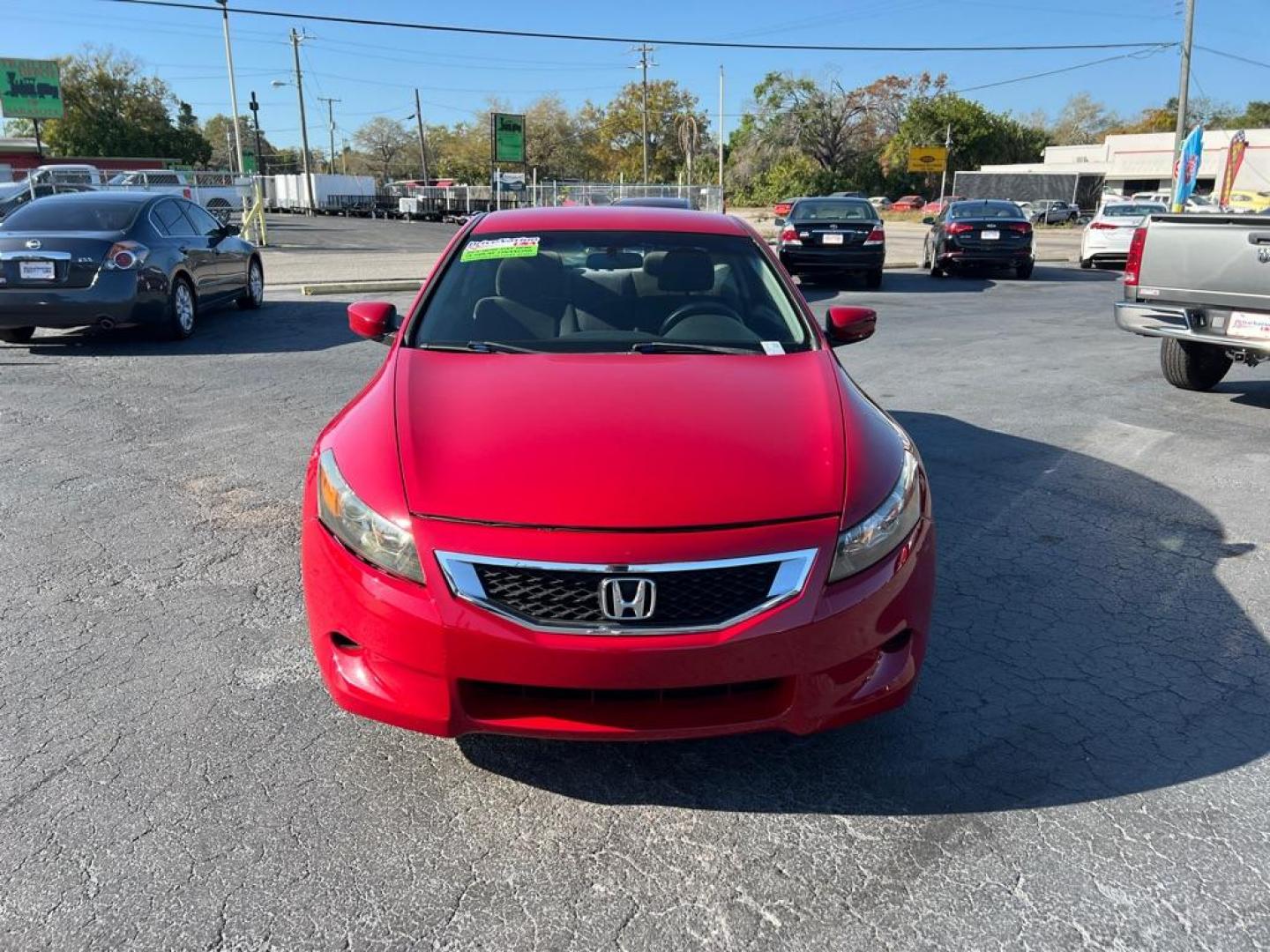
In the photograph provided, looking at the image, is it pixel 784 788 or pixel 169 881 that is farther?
pixel 784 788

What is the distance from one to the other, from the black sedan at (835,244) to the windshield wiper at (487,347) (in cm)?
1328

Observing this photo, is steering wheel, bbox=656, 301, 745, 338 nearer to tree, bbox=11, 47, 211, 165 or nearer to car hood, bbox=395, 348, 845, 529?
car hood, bbox=395, 348, 845, 529

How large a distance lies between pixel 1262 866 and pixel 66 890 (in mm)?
2940

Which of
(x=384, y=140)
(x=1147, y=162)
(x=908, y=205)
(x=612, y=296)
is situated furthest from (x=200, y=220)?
(x=384, y=140)

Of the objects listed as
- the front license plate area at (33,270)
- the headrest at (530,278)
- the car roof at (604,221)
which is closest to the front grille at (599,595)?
the headrest at (530,278)

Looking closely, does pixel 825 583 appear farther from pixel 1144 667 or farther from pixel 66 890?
pixel 66 890

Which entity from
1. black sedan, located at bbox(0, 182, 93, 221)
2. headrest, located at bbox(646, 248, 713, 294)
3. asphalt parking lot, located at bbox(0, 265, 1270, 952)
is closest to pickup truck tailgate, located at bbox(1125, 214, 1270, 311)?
asphalt parking lot, located at bbox(0, 265, 1270, 952)

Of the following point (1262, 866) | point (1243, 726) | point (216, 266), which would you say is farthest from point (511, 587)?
point (216, 266)

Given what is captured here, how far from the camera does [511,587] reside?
7.92 ft

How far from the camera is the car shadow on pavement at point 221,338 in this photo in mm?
9445

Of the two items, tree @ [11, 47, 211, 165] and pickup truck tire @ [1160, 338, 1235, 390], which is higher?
tree @ [11, 47, 211, 165]

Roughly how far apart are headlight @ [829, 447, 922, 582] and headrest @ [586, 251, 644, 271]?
1.79 meters

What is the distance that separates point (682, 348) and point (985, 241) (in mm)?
16244

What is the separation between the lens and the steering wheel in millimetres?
3922
